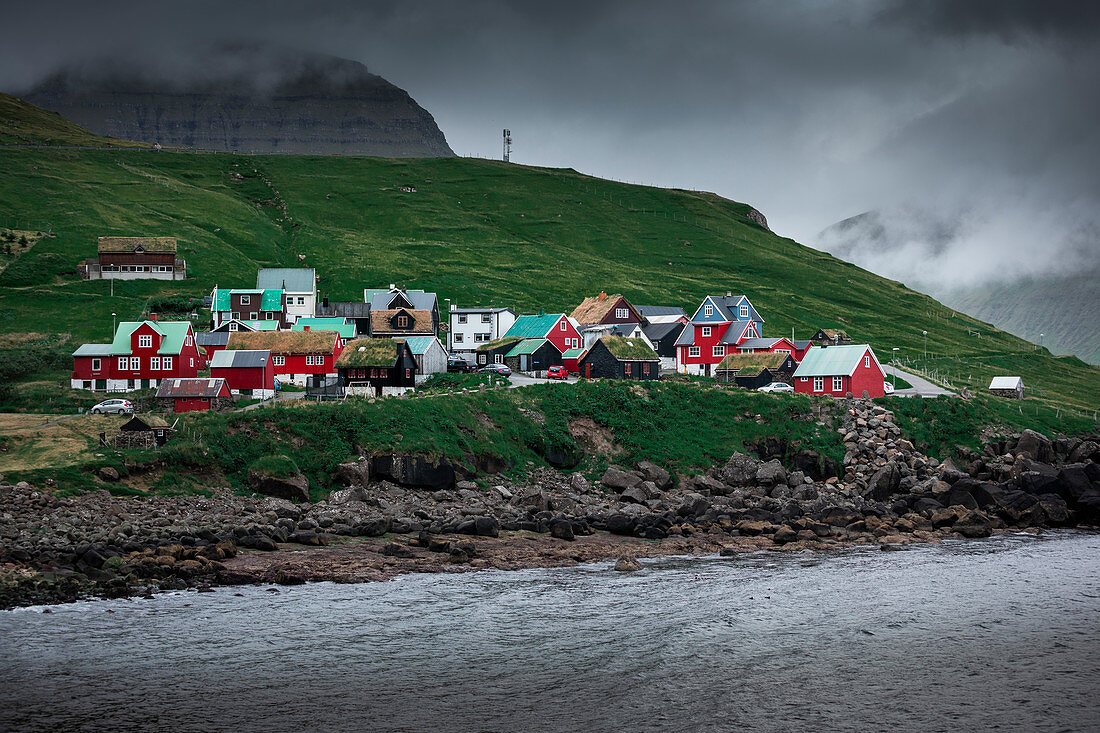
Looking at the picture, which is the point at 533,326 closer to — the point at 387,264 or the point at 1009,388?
the point at 1009,388

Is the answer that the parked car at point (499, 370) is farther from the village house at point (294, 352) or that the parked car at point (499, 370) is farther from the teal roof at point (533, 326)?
→ the village house at point (294, 352)

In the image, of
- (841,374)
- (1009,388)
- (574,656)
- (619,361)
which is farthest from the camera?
(1009,388)

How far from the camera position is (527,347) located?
316 feet

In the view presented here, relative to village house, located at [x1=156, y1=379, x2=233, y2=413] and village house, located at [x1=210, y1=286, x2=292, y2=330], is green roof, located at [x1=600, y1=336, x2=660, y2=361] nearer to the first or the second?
village house, located at [x1=156, y1=379, x2=233, y2=413]

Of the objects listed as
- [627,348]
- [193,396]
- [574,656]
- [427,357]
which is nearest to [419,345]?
[427,357]

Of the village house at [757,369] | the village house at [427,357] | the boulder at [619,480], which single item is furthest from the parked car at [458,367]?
the boulder at [619,480]

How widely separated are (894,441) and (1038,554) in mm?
21286

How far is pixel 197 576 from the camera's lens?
3553cm

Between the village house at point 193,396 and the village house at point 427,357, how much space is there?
18220 millimetres

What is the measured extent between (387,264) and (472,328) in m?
45.2

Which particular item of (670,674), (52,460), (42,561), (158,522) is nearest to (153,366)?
(52,460)

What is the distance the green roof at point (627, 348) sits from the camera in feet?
285

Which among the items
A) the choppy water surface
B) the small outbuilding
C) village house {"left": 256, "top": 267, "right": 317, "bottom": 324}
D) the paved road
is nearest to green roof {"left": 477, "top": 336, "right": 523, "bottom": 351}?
village house {"left": 256, "top": 267, "right": 317, "bottom": 324}

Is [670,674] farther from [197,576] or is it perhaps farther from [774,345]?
[774,345]
